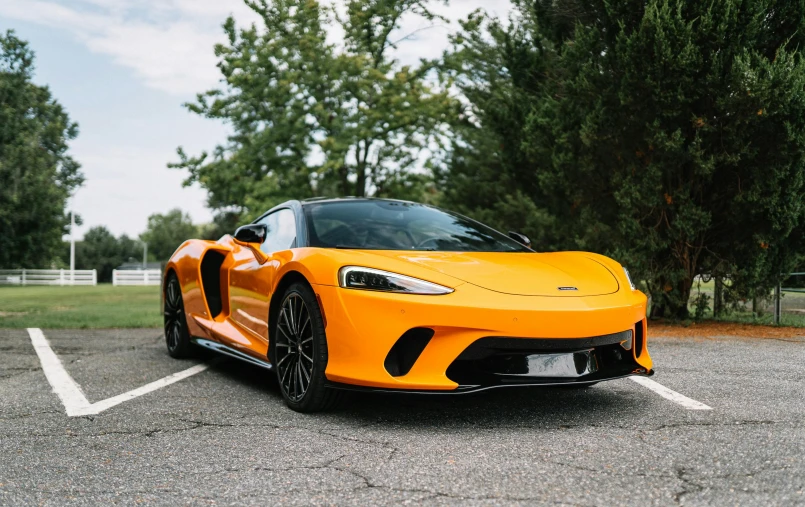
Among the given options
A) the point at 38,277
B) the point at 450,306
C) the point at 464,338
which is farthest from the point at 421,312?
the point at 38,277

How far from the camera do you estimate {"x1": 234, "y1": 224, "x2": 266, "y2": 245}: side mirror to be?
5430mm

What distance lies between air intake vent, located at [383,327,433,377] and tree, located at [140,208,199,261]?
101 meters

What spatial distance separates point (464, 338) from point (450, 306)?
18cm

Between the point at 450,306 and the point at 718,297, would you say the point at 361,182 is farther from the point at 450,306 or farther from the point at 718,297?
the point at 450,306

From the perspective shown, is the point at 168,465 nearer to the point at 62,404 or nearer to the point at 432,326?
the point at 432,326

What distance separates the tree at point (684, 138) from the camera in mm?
8531

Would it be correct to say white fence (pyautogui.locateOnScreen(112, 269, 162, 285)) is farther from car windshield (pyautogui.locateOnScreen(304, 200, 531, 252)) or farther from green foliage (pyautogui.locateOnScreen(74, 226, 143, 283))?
car windshield (pyautogui.locateOnScreen(304, 200, 531, 252))

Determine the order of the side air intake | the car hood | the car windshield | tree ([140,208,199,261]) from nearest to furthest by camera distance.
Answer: the car hood < the car windshield < the side air intake < tree ([140,208,199,261])

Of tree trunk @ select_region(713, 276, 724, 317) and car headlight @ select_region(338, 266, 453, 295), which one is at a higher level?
car headlight @ select_region(338, 266, 453, 295)

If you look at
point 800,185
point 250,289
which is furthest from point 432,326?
point 800,185

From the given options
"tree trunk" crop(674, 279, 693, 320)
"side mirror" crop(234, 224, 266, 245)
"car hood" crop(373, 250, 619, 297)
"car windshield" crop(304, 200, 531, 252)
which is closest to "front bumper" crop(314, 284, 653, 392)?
"car hood" crop(373, 250, 619, 297)

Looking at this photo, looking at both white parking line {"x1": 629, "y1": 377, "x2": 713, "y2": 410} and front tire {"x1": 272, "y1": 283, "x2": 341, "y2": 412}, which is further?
white parking line {"x1": 629, "y1": 377, "x2": 713, "y2": 410}

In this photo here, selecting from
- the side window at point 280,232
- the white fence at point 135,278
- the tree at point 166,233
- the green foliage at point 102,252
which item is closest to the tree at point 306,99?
the side window at point 280,232

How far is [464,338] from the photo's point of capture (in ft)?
13.1
